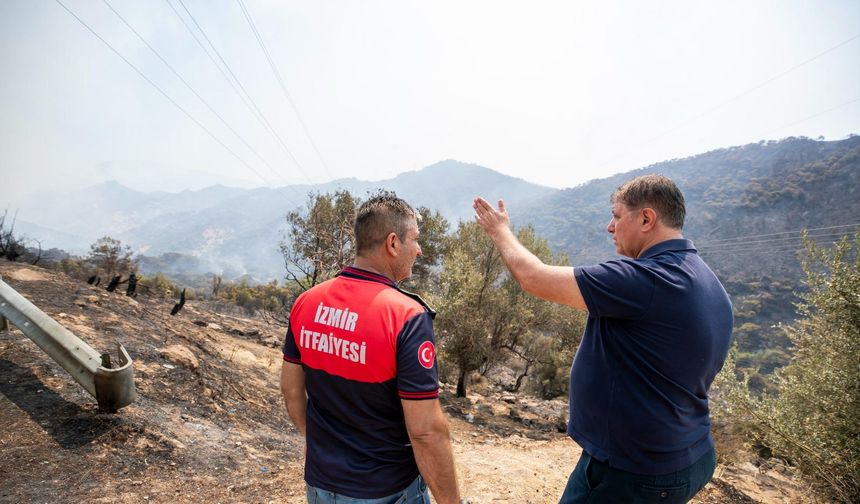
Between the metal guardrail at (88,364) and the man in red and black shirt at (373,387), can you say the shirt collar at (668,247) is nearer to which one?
the man in red and black shirt at (373,387)

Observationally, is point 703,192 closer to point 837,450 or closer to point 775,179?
point 775,179

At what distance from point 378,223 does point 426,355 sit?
0.73 meters

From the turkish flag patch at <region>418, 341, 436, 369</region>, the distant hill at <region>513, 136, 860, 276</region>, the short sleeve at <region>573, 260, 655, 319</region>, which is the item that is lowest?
the turkish flag patch at <region>418, 341, 436, 369</region>

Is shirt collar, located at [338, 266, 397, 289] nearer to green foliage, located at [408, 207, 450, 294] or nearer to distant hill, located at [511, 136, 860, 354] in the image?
green foliage, located at [408, 207, 450, 294]

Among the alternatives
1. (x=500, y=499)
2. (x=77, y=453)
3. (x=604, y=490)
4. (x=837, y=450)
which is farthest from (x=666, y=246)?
(x=837, y=450)

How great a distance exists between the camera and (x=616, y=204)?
88.3 inches

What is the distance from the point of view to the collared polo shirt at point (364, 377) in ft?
5.77

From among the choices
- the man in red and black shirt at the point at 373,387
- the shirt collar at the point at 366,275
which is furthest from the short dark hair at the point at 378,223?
the shirt collar at the point at 366,275

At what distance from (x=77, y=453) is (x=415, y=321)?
190 inches

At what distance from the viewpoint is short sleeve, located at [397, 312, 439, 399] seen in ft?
5.72

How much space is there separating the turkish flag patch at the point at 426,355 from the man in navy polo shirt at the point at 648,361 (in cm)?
63

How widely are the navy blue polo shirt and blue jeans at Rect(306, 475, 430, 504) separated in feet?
2.93

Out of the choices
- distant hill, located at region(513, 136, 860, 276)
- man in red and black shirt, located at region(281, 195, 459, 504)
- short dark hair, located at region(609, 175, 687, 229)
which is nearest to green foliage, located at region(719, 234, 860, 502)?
short dark hair, located at region(609, 175, 687, 229)

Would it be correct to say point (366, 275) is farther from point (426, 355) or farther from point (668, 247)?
point (668, 247)
